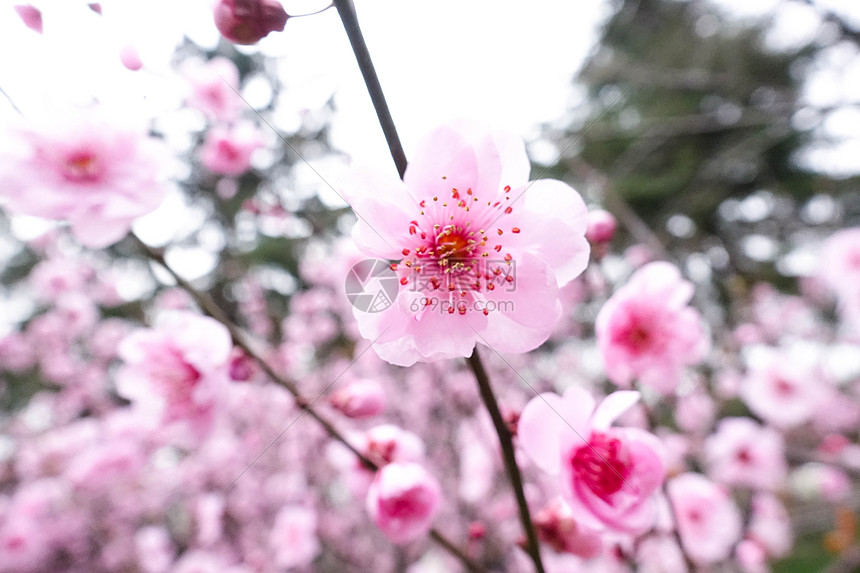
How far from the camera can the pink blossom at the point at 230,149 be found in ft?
4.76

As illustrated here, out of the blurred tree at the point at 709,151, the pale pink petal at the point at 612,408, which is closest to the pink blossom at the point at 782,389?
the blurred tree at the point at 709,151

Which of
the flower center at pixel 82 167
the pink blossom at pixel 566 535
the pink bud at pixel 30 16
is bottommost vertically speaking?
the pink blossom at pixel 566 535

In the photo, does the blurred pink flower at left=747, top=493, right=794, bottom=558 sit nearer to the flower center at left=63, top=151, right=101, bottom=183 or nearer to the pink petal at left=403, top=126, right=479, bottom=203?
the pink petal at left=403, top=126, right=479, bottom=203

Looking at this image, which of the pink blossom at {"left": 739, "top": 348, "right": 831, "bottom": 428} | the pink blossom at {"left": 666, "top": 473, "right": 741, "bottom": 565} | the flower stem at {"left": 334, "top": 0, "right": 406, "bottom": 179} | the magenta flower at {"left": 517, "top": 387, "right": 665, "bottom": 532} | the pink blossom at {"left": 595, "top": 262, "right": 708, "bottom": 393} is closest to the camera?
the flower stem at {"left": 334, "top": 0, "right": 406, "bottom": 179}

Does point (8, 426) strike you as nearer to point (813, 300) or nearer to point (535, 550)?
point (535, 550)

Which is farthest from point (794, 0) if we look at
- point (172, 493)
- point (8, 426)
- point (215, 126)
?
point (8, 426)

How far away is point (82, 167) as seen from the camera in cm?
75

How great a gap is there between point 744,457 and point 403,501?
189 centimetres

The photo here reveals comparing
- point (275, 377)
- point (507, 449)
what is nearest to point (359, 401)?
point (275, 377)

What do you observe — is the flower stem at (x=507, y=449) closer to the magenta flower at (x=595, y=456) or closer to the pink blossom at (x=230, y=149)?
the magenta flower at (x=595, y=456)

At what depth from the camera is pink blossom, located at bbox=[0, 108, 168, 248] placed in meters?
0.68

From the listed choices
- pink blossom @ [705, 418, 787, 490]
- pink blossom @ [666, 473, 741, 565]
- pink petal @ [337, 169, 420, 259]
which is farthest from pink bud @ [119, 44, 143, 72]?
pink blossom @ [705, 418, 787, 490]

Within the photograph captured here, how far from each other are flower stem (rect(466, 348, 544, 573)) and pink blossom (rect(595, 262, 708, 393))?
0.32m

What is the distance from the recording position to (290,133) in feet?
5.82
